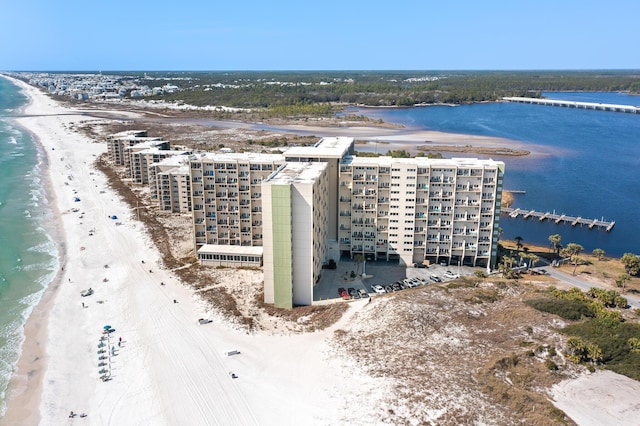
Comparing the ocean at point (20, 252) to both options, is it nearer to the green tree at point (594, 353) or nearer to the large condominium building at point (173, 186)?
the large condominium building at point (173, 186)

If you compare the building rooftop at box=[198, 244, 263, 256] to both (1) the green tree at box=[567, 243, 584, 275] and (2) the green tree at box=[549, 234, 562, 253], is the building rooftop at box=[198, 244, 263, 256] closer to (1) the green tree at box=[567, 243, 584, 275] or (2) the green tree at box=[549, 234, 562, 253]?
(2) the green tree at box=[549, 234, 562, 253]

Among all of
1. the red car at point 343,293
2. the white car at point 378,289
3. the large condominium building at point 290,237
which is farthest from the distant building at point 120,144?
the white car at point 378,289

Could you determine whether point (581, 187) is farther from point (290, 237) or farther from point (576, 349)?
point (290, 237)

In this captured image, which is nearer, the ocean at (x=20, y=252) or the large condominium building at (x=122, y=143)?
the ocean at (x=20, y=252)

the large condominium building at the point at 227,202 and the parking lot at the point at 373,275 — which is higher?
the large condominium building at the point at 227,202

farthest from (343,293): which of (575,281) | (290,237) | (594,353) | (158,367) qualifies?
(575,281)
